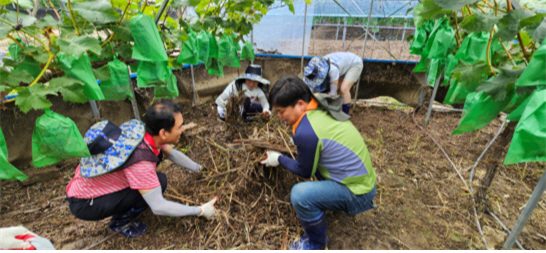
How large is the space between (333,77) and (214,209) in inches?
115

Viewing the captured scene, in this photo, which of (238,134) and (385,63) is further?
(385,63)

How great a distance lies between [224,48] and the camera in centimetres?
322

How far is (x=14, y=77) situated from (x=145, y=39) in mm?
690

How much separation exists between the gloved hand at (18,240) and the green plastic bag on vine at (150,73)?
1.16 metres

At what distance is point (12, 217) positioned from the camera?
2426 mm

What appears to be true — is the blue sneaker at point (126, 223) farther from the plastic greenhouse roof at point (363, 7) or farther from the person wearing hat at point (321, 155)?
the plastic greenhouse roof at point (363, 7)

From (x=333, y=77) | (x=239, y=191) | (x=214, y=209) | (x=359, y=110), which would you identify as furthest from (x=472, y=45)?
(x=359, y=110)

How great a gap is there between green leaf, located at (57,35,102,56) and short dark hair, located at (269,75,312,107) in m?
1.15

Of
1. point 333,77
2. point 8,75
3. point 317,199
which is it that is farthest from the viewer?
point 333,77

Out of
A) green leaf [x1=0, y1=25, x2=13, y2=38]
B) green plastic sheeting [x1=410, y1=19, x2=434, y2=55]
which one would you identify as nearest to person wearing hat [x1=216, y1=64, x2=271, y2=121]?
green plastic sheeting [x1=410, y1=19, x2=434, y2=55]

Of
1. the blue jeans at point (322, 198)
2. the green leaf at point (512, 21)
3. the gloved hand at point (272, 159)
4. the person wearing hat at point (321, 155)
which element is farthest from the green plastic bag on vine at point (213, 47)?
the green leaf at point (512, 21)

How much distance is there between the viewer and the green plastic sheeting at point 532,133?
988 millimetres

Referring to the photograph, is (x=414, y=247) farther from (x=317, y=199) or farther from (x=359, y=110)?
(x=359, y=110)

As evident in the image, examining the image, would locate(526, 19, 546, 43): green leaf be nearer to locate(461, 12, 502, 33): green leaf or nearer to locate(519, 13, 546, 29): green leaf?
locate(519, 13, 546, 29): green leaf
